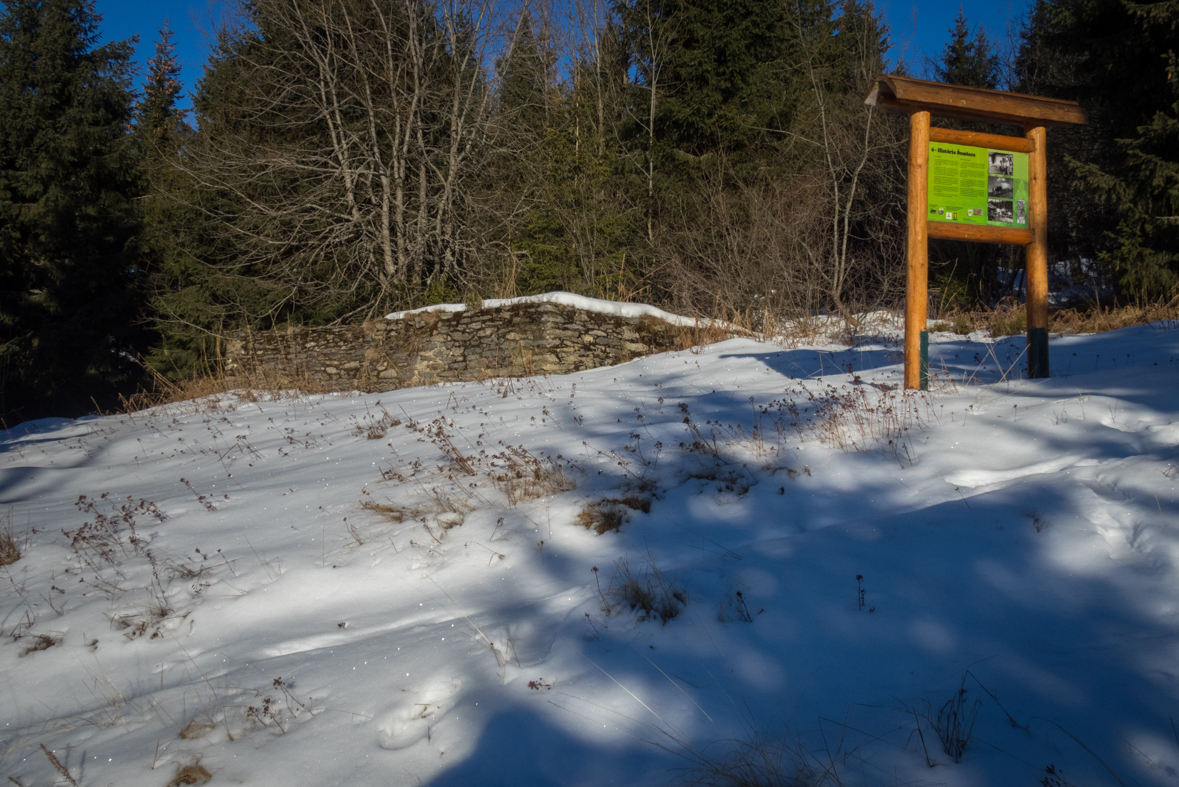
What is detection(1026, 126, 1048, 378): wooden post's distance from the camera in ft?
19.4

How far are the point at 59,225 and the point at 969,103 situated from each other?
21671 mm

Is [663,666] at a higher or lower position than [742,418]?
lower

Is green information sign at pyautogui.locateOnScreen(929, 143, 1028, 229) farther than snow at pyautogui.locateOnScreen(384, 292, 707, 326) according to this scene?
No

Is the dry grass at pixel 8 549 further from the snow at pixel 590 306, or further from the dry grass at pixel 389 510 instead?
the snow at pixel 590 306

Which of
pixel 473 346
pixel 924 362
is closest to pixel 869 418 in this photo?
pixel 924 362

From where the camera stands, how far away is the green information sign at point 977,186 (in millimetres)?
5766

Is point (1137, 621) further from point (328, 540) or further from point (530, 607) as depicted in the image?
point (328, 540)

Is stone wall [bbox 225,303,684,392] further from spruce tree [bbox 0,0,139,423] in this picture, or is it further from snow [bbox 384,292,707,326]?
spruce tree [bbox 0,0,139,423]

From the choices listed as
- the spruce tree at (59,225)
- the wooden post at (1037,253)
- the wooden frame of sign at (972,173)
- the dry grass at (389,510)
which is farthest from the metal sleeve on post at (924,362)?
the spruce tree at (59,225)

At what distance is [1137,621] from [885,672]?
3.08 ft

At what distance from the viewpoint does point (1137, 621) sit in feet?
8.20

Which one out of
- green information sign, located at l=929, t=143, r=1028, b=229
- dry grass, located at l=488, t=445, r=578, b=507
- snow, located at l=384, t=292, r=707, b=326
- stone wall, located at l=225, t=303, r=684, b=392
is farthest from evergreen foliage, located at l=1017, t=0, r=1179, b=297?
dry grass, located at l=488, t=445, r=578, b=507

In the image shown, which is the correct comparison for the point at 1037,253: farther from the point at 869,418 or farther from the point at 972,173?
the point at 869,418

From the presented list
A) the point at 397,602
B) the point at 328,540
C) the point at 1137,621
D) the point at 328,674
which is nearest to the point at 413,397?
the point at 328,540
